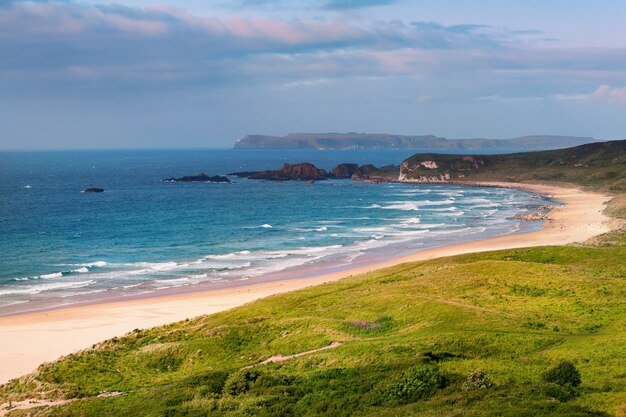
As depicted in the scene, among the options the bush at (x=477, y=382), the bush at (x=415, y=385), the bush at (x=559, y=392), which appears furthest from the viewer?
the bush at (x=415, y=385)

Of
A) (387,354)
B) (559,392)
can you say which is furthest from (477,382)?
(387,354)

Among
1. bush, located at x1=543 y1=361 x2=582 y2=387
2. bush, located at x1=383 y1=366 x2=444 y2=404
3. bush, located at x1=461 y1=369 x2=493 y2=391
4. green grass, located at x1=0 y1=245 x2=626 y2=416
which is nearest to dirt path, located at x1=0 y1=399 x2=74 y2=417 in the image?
green grass, located at x1=0 y1=245 x2=626 y2=416

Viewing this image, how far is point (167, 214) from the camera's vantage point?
12625cm

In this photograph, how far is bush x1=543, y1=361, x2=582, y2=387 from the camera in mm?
24688

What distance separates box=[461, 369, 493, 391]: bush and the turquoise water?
4592cm

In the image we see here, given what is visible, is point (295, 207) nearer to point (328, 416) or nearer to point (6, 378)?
point (6, 378)

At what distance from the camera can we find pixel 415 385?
81.5 feet

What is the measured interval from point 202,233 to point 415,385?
8176 cm

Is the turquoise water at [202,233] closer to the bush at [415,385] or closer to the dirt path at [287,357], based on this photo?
the dirt path at [287,357]

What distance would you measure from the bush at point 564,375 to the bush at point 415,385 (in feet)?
13.0

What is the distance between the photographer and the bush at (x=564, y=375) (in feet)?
81.0

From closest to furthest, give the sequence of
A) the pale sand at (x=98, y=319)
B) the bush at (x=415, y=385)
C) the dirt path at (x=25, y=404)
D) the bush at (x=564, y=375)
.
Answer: the bush at (x=415, y=385) → the bush at (x=564, y=375) → the dirt path at (x=25, y=404) → the pale sand at (x=98, y=319)

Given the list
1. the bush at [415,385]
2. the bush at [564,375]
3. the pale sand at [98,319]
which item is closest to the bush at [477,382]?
the bush at [415,385]

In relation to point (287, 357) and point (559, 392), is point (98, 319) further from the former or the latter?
point (559, 392)
